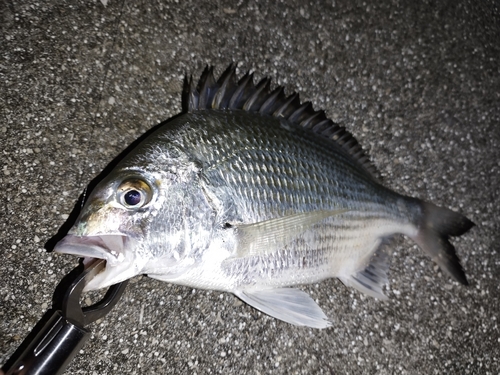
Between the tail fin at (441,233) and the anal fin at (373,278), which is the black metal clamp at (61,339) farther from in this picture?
the tail fin at (441,233)

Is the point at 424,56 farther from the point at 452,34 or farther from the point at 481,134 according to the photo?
the point at 481,134

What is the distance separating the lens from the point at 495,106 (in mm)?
2184

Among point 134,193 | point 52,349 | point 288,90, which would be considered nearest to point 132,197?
point 134,193

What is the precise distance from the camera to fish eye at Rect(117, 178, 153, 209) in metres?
1.10

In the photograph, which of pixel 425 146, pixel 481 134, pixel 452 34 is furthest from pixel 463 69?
pixel 425 146

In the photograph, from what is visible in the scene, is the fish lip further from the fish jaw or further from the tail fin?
the tail fin

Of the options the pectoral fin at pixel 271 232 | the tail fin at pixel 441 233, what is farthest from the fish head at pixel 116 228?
the tail fin at pixel 441 233

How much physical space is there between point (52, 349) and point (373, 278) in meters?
1.12

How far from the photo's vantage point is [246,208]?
123cm

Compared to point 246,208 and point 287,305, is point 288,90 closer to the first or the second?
point 246,208

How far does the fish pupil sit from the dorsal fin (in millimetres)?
367

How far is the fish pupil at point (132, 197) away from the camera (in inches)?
43.4

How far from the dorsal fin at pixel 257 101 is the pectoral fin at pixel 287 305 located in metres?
0.59

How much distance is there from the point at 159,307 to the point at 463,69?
189cm
